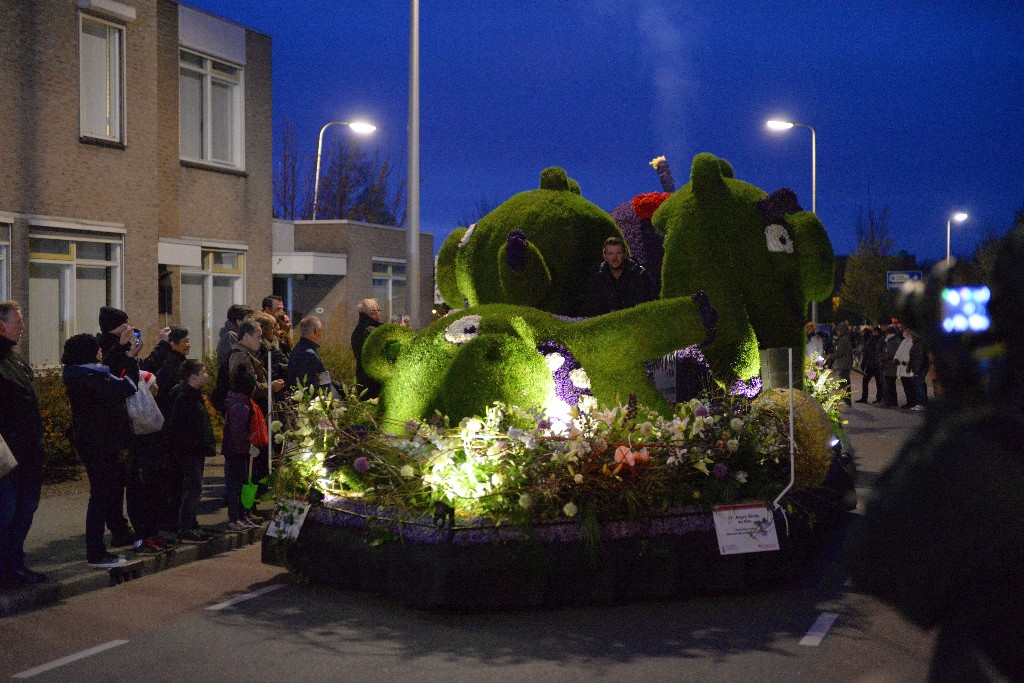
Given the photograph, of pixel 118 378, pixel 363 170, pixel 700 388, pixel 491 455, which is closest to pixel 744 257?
pixel 700 388

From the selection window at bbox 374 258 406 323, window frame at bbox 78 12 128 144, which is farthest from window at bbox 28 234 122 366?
window at bbox 374 258 406 323


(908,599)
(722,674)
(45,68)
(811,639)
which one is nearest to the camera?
(908,599)

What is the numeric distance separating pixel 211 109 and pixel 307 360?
38.9 feet

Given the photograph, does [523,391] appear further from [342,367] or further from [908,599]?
[342,367]

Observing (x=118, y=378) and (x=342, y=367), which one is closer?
(x=118, y=378)

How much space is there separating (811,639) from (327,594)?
3.32 m

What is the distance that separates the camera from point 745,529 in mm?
7184

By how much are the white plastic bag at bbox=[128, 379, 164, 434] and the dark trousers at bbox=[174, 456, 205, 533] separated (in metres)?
0.48

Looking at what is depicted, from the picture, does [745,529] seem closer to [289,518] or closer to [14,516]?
[289,518]

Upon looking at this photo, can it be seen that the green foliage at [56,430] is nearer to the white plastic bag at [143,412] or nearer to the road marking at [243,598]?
the white plastic bag at [143,412]

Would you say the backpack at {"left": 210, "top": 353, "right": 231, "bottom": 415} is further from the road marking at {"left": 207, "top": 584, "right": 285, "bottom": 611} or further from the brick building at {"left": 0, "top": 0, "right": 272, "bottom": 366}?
the brick building at {"left": 0, "top": 0, "right": 272, "bottom": 366}

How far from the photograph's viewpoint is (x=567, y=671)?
5934mm

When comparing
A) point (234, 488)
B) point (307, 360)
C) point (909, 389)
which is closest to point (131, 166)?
point (307, 360)

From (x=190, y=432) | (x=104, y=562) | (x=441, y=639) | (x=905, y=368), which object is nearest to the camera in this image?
(x=441, y=639)
